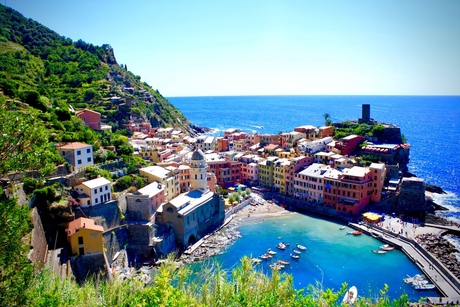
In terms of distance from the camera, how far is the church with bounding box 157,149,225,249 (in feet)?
121

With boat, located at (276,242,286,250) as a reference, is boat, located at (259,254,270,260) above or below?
below

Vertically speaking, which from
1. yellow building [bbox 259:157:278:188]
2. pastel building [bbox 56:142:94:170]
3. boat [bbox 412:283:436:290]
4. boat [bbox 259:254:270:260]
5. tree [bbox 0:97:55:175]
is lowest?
boat [bbox 412:283:436:290]

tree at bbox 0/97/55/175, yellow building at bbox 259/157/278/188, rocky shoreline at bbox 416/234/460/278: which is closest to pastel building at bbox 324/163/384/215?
rocky shoreline at bbox 416/234/460/278

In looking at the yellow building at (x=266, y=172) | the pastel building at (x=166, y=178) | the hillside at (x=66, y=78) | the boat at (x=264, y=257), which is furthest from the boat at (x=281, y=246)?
the hillside at (x=66, y=78)

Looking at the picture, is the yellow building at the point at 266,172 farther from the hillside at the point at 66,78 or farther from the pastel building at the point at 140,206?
the hillside at the point at 66,78

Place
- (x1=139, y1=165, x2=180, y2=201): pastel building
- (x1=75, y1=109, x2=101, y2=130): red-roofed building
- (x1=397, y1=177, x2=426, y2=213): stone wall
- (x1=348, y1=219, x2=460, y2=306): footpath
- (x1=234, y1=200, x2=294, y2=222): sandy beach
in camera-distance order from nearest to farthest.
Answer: (x1=348, y1=219, x2=460, y2=306): footpath < (x1=139, y1=165, x2=180, y2=201): pastel building < (x1=397, y1=177, x2=426, y2=213): stone wall < (x1=234, y1=200, x2=294, y2=222): sandy beach < (x1=75, y1=109, x2=101, y2=130): red-roofed building

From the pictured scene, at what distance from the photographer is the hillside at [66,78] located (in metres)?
54.2

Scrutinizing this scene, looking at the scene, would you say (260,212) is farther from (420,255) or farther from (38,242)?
(38,242)

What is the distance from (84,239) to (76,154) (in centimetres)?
1126

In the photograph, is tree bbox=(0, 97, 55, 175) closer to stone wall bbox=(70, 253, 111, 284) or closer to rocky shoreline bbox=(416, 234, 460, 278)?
stone wall bbox=(70, 253, 111, 284)

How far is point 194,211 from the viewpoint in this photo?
38938 mm

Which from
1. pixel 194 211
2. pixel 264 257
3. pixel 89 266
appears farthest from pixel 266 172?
pixel 89 266

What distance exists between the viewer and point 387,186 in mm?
50500

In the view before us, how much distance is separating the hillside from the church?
16.4 m
